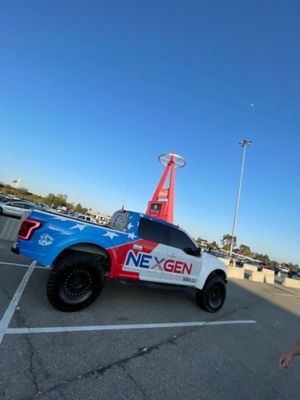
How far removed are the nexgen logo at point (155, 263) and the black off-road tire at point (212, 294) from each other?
2.31 ft

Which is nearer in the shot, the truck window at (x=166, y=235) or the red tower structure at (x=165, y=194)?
the truck window at (x=166, y=235)

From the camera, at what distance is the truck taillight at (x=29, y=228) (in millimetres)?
4438

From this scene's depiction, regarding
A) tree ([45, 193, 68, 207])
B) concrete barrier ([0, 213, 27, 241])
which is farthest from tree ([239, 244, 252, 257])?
concrete barrier ([0, 213, 27, 241])

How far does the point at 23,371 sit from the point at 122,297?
3466 millimetres

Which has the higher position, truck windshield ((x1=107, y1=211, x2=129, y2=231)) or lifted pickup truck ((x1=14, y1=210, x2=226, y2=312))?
truck windshield ((x1=107, y1=211, x2=129, y2=231))

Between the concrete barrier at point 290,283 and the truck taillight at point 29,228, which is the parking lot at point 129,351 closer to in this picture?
the truck taillight at point 29,228

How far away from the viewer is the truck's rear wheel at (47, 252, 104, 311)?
4.26m

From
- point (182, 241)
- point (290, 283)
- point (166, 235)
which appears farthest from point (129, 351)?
point (290, 283)

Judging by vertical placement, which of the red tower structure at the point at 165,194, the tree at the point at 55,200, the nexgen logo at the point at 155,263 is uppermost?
the tree at the point at 55,200

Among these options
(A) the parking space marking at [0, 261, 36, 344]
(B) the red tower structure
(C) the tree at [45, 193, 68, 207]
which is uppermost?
(C) the tree at [45, 193, 68, 207]

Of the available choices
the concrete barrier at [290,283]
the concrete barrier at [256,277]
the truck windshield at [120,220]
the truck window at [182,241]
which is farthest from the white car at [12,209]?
the concrete barrier at [290,283]

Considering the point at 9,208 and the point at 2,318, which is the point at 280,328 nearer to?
the point at 2,318

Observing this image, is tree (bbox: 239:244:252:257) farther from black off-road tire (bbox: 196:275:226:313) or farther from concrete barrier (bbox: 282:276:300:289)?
black off-road tire (bbox: 196:275:226:313)

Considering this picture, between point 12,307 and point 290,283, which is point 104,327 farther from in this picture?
point 290,283
